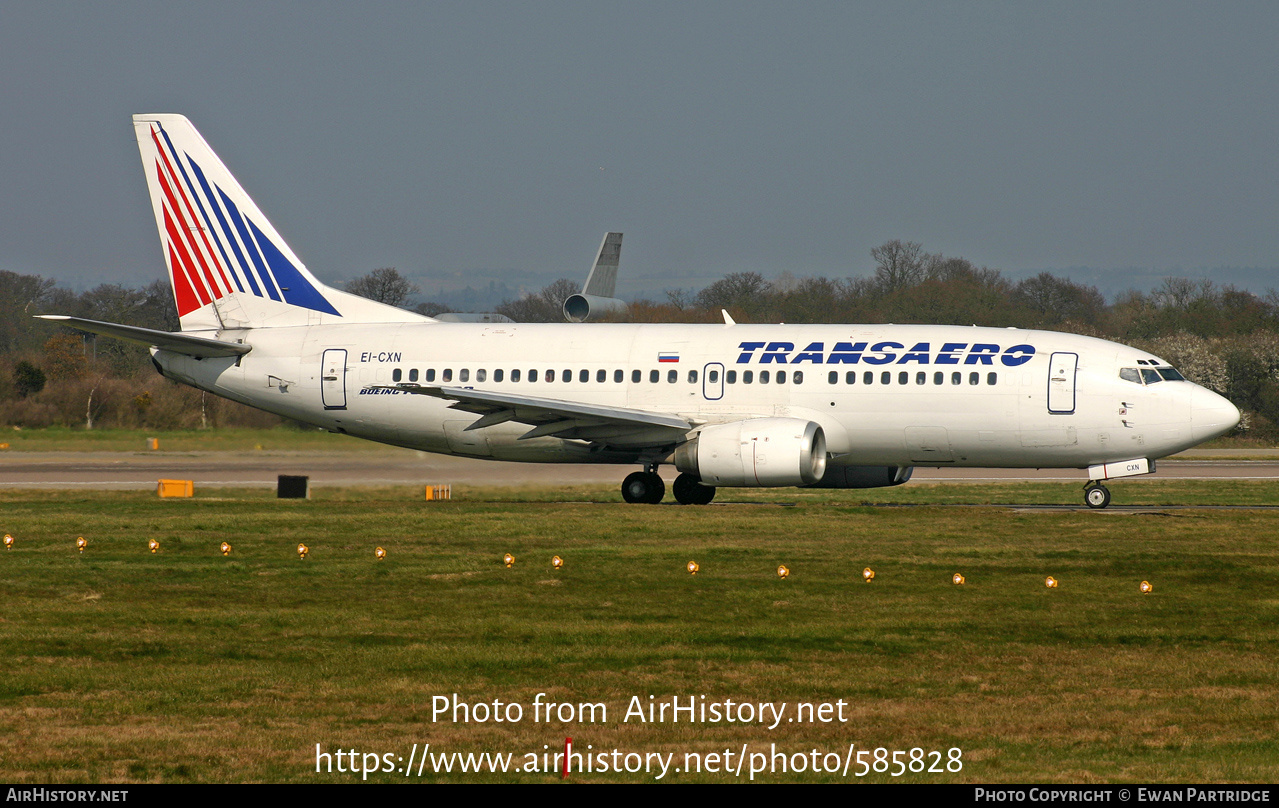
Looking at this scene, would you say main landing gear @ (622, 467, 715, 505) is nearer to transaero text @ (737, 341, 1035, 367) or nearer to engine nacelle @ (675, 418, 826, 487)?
engine nacelle @ (675, 418, 826, 487)

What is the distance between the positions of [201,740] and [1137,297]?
108950 mm

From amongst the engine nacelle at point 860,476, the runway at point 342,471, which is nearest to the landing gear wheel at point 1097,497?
the engine nacelle at point 860,476

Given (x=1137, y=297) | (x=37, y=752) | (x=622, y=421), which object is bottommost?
(x=37, y=752)

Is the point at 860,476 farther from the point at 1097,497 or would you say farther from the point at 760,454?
the point at 1097,497

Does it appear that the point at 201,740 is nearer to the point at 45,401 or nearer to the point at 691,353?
the point at 691,353

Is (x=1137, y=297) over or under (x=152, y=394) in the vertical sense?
over

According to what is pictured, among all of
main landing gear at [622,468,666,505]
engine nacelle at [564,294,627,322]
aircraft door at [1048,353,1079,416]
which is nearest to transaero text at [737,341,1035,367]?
aircraft door at [1048,353,1079,416]

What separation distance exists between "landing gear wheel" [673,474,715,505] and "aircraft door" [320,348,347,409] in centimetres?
778

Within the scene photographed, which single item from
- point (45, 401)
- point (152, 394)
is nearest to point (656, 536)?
point (152, 394)

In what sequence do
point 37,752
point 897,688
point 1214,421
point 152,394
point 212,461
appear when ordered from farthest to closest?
point 152,394, point 212,461, point 1214,421, point 897,688, point 37,752

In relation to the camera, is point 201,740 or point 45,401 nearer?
point 201,740

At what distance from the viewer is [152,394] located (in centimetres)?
5512

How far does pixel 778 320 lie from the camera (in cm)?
8600

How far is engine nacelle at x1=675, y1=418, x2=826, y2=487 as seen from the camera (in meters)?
26.7
